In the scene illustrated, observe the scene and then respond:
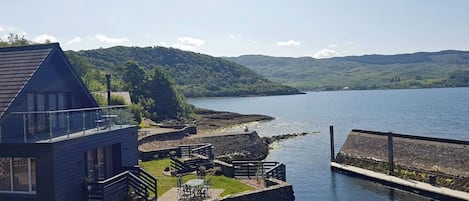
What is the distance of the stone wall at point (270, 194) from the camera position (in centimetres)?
2250

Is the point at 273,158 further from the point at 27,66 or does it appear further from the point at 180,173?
the point at 27,66

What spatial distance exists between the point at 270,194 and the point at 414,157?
1606cm

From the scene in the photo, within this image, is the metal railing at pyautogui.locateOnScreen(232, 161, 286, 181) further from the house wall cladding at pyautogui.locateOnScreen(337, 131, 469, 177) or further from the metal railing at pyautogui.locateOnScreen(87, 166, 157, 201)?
the house wall cladding at pyautogui.locateOnScreen(337, 131, 469, 177)

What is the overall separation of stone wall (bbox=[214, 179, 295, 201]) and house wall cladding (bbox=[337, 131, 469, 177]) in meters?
12.7

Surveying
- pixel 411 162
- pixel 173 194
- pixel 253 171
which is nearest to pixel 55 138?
pixel 173 194

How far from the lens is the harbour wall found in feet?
103

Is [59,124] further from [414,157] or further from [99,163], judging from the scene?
[414,157]

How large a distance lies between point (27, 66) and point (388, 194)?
2365 centimetres

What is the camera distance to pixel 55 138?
1817 cm

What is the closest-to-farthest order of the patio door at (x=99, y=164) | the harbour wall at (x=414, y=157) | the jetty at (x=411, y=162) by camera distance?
the patio door at (x=99, y=164) → the jetty at (x=411, y=162) → the harbour wall at (x=414, y=157)

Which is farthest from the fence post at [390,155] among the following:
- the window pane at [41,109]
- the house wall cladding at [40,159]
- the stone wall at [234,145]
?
the house wall cladding at [40,159]

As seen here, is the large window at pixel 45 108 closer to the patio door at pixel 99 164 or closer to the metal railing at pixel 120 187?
the patio door at pixel 99 164

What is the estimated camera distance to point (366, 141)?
41.2m

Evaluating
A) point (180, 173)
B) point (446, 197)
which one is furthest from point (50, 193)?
point (446, 197)
